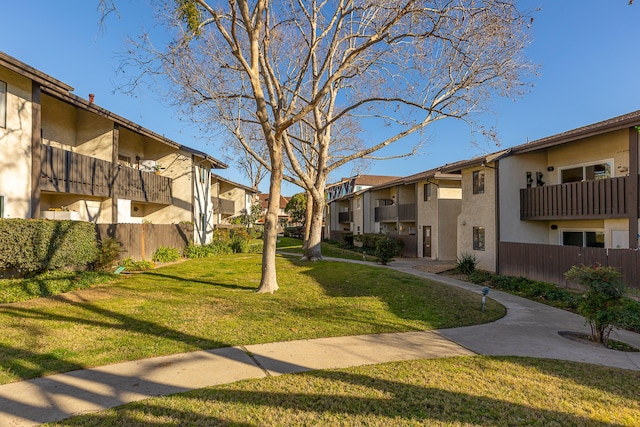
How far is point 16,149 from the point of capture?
1120cm

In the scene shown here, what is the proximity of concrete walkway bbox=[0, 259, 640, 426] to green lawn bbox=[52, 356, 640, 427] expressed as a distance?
0.33m

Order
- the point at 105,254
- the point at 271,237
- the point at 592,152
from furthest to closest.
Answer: the point at 592,152 < the point at 105,254 < the point at 271,237

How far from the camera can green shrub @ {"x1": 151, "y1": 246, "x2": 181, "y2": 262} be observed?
1852 centimetres

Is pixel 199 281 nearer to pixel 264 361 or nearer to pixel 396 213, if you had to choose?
pixel 264 361

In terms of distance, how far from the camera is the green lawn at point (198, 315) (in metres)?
5.66

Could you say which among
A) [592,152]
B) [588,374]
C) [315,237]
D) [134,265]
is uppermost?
[592,152]

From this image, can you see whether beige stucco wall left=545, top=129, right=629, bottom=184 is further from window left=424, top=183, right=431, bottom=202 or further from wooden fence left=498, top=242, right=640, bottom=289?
window left=424, top=183, right=431, bottom=202

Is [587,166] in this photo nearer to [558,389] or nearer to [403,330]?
[403,330]

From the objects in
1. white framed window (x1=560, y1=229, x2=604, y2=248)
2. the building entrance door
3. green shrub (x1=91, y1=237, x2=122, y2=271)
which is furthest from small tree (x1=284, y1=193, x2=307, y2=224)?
green shrub (x1=91, y1=237, x2=122, y2=271)

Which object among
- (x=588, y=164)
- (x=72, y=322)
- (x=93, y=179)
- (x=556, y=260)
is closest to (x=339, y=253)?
(x=556, y=260)

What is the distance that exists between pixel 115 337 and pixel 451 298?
8.11 metres

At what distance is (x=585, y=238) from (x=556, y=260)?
319 cm

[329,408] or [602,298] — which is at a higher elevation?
[602,298]

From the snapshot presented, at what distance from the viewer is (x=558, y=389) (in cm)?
442
